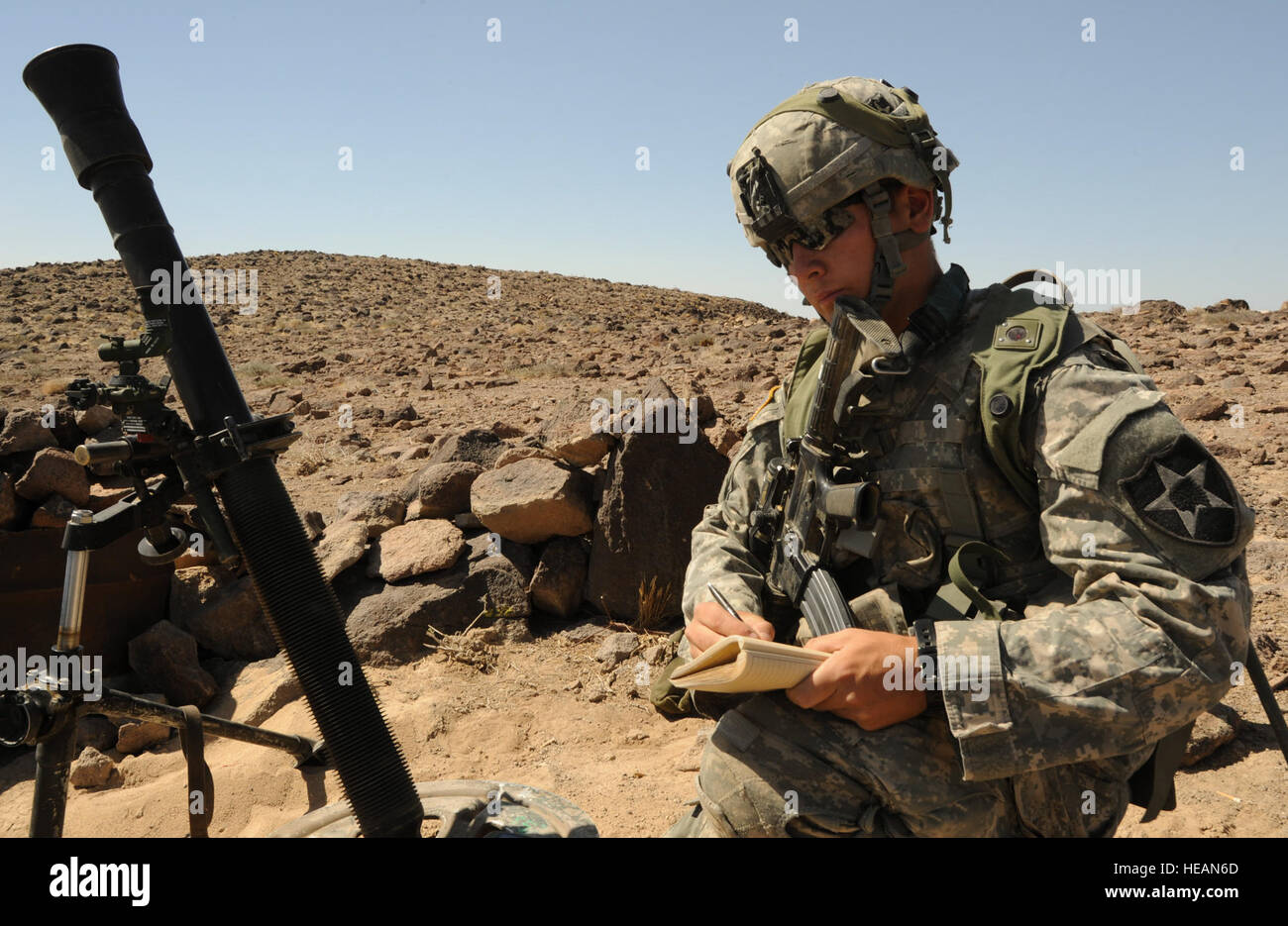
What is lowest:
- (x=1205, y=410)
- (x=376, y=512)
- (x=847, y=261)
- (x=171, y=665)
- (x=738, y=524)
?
(x=171, y=665)

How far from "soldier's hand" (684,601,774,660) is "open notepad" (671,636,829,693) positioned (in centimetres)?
23

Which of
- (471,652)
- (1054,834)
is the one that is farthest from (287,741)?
(1054,834)

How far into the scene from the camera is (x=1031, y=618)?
1.97m

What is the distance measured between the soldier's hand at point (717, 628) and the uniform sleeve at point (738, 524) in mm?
225

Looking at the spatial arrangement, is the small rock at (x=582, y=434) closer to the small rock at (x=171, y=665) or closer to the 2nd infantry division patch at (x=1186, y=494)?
the small rock at (x=171, y=665)

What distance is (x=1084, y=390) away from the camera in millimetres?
1955

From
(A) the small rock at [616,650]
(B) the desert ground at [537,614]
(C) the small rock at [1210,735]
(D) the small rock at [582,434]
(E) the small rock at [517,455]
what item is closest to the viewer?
(C) the small rock at [1210,735]

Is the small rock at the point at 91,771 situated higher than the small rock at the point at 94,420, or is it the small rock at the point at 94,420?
the small rock at the point at 94,420

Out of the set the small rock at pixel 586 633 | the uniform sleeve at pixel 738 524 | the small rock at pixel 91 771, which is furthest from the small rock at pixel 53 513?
the uniform sleeve at pixel 738 524

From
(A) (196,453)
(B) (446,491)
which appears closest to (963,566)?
(A) (196,453)

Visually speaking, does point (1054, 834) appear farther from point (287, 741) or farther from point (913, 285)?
point (287, 741)

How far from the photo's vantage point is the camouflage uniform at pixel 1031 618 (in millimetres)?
1815

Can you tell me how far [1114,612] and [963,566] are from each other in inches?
14.6

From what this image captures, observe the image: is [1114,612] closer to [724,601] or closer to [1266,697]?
[1266,697]
